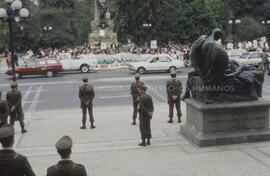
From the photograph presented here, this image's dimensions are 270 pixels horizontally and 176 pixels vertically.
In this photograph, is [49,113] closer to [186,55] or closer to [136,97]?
[136,97]

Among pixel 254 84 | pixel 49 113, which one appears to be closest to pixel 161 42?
pixel 49 113

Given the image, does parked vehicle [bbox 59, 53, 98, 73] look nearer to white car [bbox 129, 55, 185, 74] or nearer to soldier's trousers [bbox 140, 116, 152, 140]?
white car [bbox 129, 55, 185, 74]

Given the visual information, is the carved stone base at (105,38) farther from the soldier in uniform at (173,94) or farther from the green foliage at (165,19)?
the soldier in uniform at (173,94)

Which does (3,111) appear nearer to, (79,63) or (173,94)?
(173,94)

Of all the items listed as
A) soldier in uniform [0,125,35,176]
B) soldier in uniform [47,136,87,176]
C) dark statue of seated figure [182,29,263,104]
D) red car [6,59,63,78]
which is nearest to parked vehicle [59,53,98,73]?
red car [6,59,63,78]

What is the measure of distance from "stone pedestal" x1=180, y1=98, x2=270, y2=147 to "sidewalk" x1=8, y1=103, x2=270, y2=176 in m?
0.27

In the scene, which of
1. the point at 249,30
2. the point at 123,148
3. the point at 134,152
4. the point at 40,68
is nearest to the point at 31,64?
the point at 40,68

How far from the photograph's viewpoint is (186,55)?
36.9m

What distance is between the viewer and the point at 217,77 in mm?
10414

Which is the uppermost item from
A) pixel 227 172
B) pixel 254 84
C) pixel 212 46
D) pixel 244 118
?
pixel 212 46

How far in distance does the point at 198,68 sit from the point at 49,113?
25.1 ft

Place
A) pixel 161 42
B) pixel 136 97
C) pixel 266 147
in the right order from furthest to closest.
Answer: pixel 161 42, pixel 136 97, pixel 266 147

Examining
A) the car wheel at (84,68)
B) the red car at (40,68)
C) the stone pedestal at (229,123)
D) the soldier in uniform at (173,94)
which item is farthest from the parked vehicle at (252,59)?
the stone pedestal at (229,123)

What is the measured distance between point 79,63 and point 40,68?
4.31m
